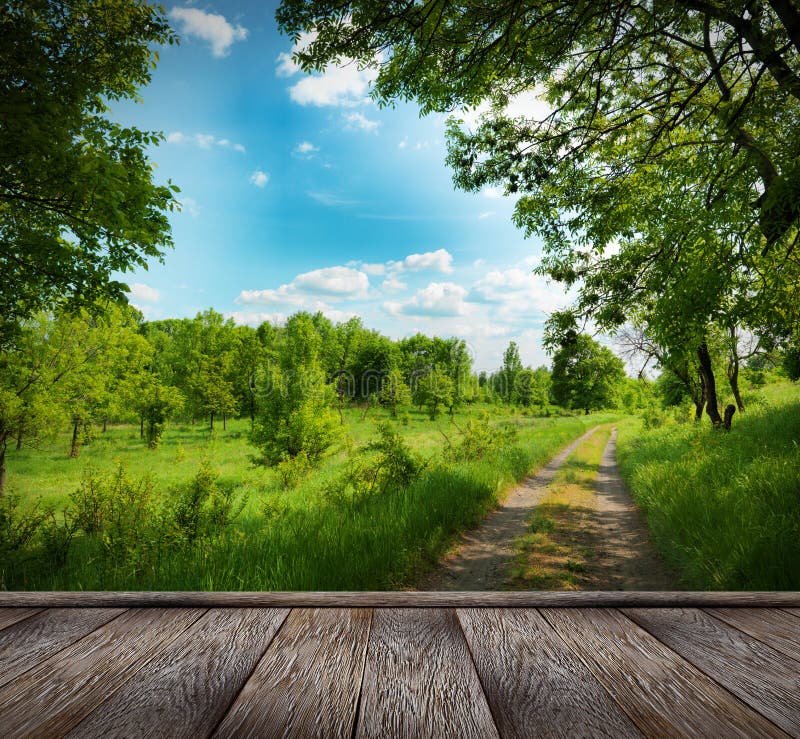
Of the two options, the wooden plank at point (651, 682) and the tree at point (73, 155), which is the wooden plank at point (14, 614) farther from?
the tree at point (73, 155)

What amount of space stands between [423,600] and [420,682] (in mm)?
495

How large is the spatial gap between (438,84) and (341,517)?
5.74m

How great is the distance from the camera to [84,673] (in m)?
1.20

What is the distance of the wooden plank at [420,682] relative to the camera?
950 mm

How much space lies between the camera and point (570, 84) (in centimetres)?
552

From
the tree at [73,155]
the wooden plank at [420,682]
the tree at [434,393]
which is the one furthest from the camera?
the tree at [434,393]

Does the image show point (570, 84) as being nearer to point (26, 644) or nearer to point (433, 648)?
point (433, 648)

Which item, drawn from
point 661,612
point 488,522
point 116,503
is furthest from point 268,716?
point 488,522

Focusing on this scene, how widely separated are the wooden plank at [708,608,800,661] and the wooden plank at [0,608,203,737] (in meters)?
2.14

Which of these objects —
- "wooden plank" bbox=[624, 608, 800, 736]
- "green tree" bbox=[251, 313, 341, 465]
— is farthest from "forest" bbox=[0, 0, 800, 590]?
"green tree" bbox=[251, 313, 341, 465]

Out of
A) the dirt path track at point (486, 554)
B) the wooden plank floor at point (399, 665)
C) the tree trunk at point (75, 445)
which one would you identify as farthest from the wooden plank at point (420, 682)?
the tree trunk at point (75, 445)

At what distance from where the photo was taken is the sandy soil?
5.02 meters

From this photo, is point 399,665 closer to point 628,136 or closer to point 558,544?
point 558,544

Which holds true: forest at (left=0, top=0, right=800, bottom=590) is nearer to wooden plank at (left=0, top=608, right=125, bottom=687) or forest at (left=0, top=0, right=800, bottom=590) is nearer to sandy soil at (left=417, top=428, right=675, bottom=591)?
sandy soil at (left=417, top=428, right=675, bottom=591)
